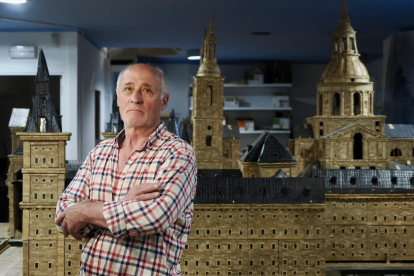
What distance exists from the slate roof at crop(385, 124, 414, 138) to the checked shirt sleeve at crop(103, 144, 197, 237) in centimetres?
903

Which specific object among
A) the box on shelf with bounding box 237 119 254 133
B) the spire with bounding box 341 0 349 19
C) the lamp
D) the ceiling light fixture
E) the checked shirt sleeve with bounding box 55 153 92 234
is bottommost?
the checked shirt sleeve with bounding box 55 153 92 234

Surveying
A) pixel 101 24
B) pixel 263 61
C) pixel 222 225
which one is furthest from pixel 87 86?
pixel 263 61

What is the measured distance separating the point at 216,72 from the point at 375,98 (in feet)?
22.7

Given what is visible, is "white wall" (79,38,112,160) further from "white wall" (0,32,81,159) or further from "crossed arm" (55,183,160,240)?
"crossed arm" (55,183,160,240)

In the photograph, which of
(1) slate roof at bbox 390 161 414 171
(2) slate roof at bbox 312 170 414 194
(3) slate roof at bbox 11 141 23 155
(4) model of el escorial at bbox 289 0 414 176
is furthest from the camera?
(4) model of el escorial at bbox 289 0 414 176

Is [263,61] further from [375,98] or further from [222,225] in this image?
[222,225]

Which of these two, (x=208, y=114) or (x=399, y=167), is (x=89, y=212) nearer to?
(x=208, y=114)

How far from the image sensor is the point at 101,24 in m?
10.2

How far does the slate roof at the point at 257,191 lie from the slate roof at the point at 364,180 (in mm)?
1090

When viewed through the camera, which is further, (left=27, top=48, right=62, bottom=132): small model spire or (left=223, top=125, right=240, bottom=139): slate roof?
(left=223, top=125, right=240, bottom=139): slate roof

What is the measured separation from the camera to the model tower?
805 centimetres

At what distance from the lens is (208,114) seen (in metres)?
10.4

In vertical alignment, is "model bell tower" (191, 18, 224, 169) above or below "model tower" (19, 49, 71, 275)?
above

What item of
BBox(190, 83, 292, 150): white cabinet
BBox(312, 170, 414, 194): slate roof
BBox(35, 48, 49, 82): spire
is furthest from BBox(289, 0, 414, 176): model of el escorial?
BBox(35, 48, 49, 82): spire
